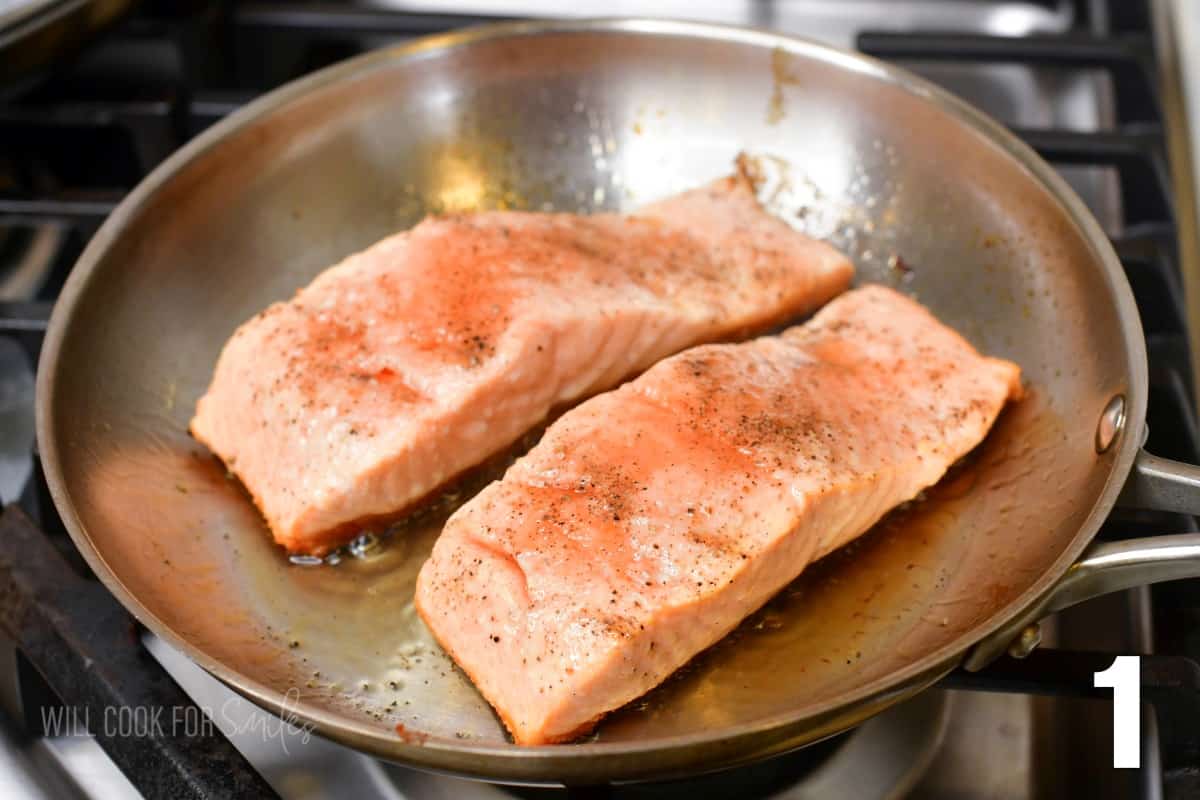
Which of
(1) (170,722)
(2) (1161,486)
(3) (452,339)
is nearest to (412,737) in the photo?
(1) (170,722)

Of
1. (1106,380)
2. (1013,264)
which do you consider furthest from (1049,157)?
(1106,380)

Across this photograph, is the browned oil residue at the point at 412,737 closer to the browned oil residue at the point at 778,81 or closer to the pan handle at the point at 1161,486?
the pan handle at the point at 1161,486

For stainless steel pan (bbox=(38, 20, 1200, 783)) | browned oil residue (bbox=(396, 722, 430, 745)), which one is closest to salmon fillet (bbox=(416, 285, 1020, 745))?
stainless steel pan (bbox=(38, 20, 1200, 783))

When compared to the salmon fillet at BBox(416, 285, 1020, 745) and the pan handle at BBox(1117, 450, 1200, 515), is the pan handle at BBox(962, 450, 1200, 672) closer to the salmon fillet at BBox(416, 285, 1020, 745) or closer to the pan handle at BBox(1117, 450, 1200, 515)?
the pan handle at BBox(1117, 450, 1200, 515)

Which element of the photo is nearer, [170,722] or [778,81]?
[170,722]

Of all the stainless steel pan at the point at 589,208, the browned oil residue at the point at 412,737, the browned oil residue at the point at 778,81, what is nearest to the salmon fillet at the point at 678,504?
the stainless steel pan at the point at 589,208

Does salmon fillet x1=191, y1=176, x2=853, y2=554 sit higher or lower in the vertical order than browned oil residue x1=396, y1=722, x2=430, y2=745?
higher

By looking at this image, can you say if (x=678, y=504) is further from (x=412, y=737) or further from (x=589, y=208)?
(x=589, y=208)

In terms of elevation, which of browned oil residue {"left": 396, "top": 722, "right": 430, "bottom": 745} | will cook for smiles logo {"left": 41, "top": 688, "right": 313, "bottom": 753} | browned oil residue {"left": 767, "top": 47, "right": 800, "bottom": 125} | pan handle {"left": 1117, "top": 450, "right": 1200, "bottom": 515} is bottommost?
will cook for smiles logo {"left": 41, "top": 688, "right": 313, "bottom": 753}

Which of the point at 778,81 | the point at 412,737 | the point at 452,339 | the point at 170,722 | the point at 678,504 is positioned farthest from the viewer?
the point at 778,81
